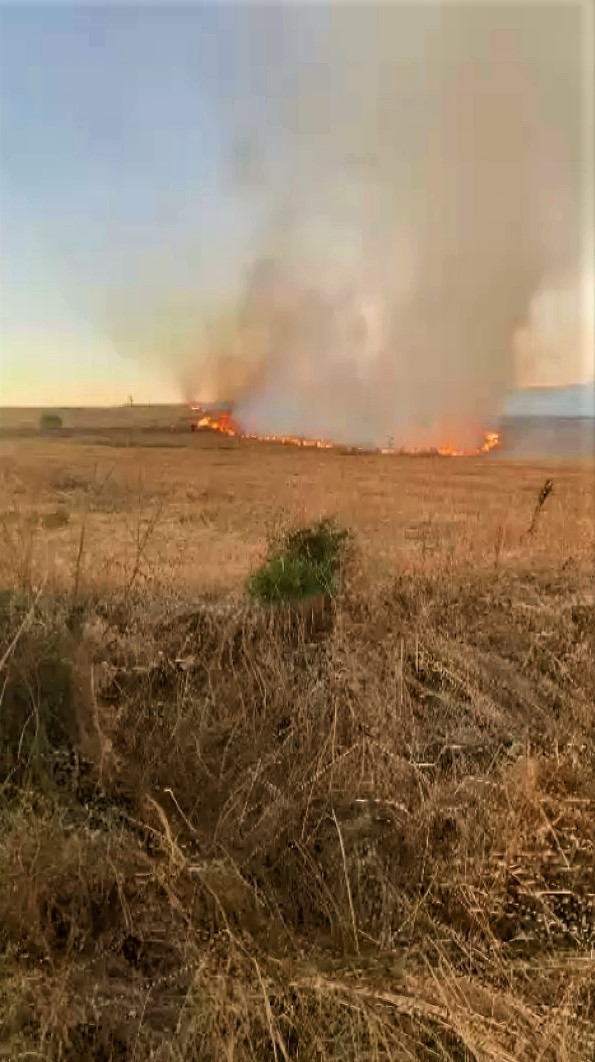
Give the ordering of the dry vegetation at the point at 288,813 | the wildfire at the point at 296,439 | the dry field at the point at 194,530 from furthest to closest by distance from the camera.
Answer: the wildfire at the point at 296,439, the dry field at the point at 194,530, the dry vegetation at the point at 288,813

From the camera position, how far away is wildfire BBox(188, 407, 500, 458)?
38.7 meters

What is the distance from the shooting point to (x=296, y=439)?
135 feet

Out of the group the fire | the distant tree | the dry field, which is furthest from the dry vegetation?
the distant tree

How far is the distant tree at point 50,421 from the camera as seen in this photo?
156ft

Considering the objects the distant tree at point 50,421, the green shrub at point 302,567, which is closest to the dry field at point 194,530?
the green shrub at point 302,567

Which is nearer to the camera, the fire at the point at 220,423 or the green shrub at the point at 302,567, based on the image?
the green shrub at the point at 302,567

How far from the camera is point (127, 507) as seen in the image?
7.02 m

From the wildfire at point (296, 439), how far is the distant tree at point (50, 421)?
9.12 m

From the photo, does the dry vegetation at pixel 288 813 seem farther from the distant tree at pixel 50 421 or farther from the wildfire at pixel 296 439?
the distant tree at pixel 50 421

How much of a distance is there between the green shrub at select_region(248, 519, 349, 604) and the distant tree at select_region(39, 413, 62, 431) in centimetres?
4168

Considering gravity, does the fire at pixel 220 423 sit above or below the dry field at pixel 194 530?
above

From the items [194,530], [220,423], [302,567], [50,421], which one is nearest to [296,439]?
[220,423]

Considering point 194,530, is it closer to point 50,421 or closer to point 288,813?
point 288,813

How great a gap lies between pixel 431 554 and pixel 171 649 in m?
2.92
